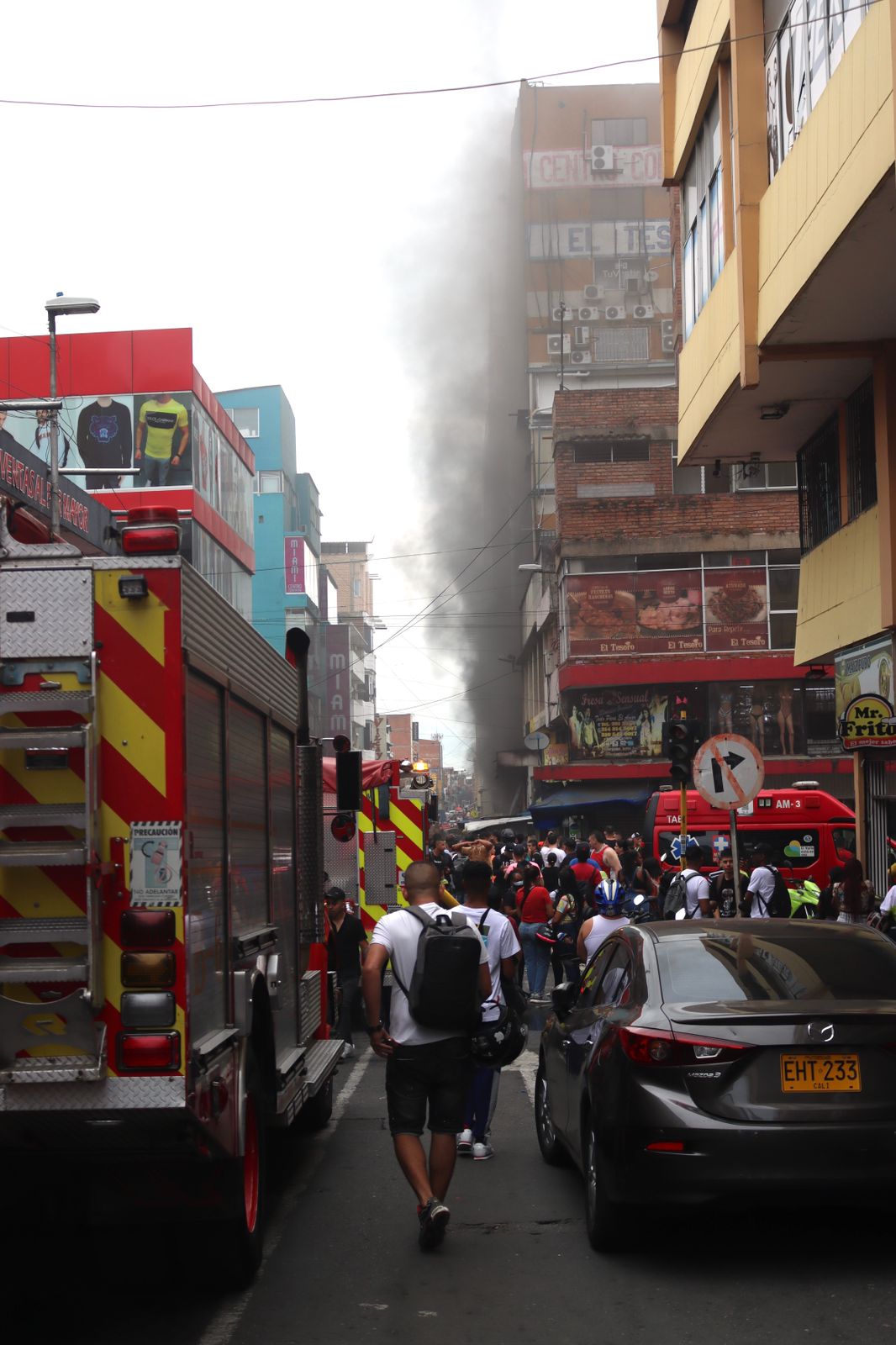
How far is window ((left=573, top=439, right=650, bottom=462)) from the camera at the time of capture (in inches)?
1889

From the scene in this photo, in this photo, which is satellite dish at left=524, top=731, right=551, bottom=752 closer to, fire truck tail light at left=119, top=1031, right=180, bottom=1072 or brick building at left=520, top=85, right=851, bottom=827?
brick building at left=520, top=85, right=851, bottom=827

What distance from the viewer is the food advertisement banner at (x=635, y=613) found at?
1679 inches

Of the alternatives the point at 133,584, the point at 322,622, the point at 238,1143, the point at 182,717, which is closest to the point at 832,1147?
the point at 238,1143

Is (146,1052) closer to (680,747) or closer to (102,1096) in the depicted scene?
(102,1096)

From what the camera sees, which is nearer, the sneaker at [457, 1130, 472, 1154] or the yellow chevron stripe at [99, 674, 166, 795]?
the yellow chevron stripe at [99, 674, 166, 795]

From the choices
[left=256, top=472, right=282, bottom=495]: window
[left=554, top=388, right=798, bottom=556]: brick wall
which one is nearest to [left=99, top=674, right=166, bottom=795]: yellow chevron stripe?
[left=554, top=388, right=798, bottom=556]: brick wall

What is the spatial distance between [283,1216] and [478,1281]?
1611 mm

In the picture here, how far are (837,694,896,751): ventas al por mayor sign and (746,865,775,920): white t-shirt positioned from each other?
65.7 inches

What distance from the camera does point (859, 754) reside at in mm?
18188

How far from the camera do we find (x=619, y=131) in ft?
289

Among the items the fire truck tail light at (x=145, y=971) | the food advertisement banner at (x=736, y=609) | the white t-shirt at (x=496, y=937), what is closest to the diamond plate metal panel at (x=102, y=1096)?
the fire truck tail light at (x=145, y=971)

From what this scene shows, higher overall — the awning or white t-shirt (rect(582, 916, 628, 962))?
the awning

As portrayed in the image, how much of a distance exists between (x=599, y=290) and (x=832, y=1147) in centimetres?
7999

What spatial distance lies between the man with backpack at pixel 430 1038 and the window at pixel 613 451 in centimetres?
4191
